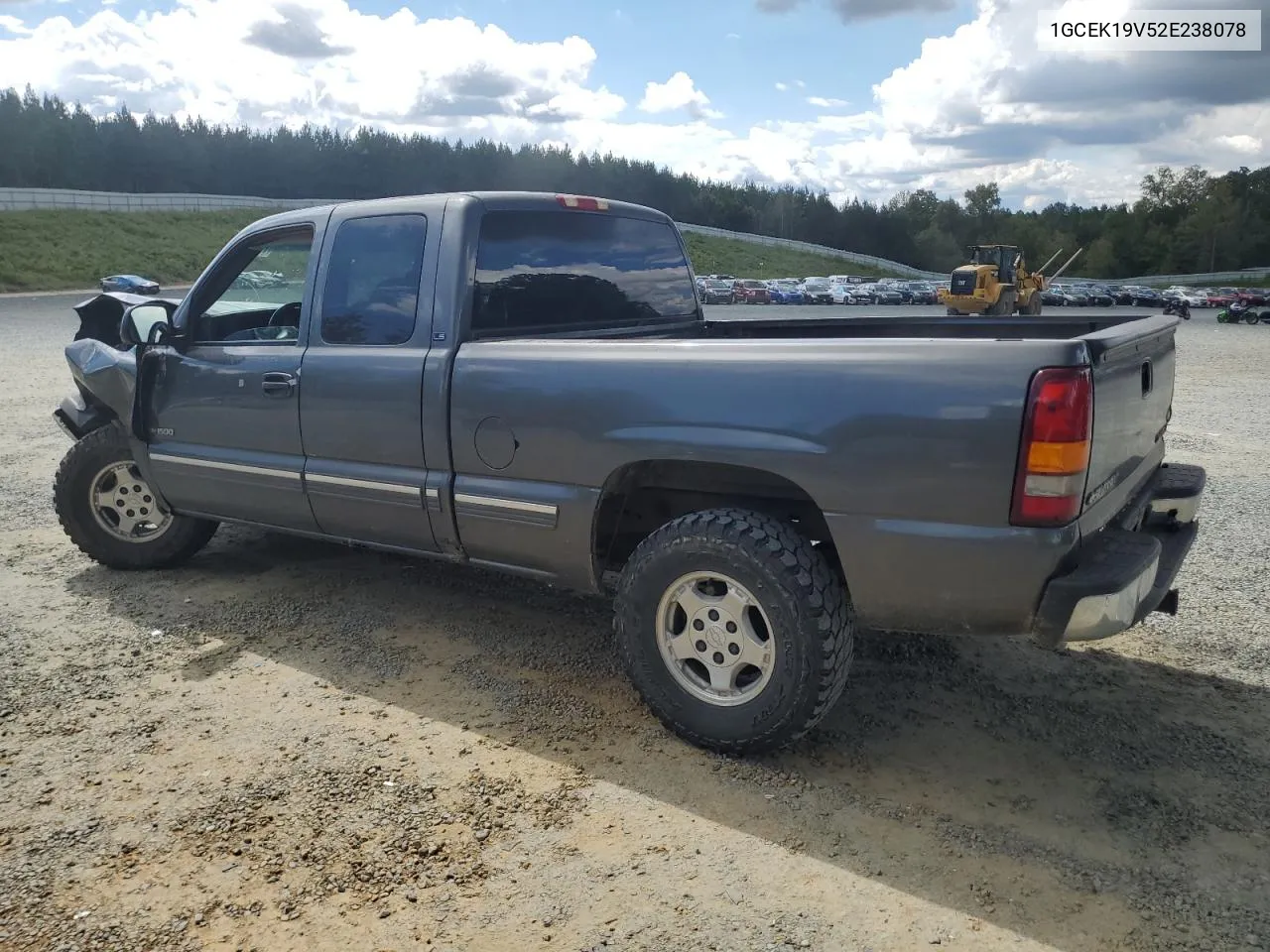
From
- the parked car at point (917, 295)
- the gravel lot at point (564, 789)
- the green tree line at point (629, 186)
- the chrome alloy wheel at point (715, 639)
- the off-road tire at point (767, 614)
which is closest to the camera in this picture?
the gravel lot at point (564, 789)

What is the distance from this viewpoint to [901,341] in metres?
2.94

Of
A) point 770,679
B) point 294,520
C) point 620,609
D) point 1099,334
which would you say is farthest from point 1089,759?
point 294,520

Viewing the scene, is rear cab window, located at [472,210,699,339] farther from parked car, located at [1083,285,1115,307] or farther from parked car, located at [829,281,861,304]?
parked car, located at [1083,285,1115,307]

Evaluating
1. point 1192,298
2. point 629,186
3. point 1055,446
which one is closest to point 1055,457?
point 1055,446

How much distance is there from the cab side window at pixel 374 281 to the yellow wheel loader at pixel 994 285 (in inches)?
988

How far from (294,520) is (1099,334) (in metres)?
3.52

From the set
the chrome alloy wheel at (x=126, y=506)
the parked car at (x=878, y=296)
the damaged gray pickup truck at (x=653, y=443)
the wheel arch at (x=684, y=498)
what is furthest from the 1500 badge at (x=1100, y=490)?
the parked car at (x=878, y=296)

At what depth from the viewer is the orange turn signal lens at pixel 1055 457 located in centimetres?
277

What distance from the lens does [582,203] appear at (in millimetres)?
4520

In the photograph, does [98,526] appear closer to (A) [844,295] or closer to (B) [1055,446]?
(B) [1055,446]

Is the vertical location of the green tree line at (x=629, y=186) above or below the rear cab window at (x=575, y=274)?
above

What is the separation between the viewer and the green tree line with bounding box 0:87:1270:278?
77.4 m

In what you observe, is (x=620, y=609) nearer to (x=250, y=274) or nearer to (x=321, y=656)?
(x=321, y=656)

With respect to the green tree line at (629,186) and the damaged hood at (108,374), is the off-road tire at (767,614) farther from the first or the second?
the green tree line at (629,186)
